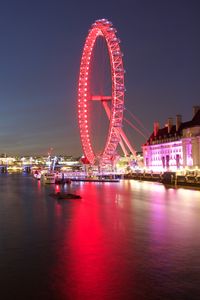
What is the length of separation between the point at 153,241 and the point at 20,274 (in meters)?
5.97

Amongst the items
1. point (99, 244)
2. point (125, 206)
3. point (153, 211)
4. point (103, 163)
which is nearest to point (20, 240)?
point (99, 244)

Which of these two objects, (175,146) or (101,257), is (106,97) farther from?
(101,257)

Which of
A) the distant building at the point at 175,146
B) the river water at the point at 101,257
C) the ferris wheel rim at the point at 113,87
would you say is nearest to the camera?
the river water at the point at 101,257

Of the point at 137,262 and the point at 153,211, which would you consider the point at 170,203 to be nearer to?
the point at 153,211

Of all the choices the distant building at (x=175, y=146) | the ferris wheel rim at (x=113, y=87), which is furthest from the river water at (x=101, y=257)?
the distant building at (x=175, y=146)

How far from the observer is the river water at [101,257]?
10.1 meters

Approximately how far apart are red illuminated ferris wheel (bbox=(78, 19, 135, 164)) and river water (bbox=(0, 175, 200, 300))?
3563 centimetres

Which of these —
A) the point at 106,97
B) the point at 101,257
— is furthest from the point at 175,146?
the point at 101,257

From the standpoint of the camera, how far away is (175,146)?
82.4 m

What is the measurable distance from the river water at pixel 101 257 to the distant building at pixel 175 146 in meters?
41.3

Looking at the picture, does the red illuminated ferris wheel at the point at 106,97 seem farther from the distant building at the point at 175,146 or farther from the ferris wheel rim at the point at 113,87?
the distant building at the point at 175,146

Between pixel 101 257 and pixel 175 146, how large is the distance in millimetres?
70199

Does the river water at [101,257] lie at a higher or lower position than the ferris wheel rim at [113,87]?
lower

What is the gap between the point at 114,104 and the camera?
198 ft
